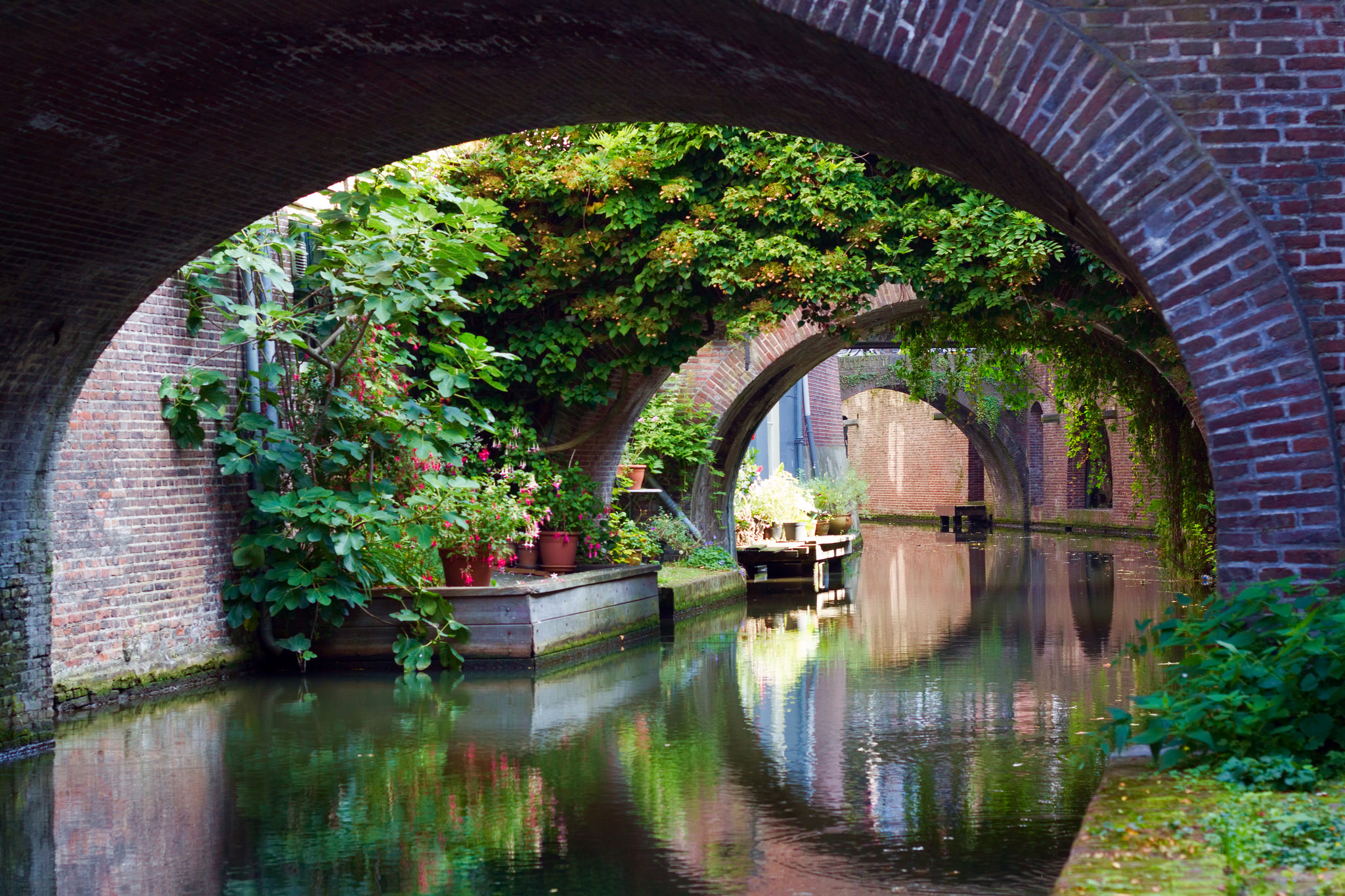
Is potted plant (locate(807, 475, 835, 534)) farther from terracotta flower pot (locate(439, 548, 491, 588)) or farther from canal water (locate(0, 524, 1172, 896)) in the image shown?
terracotta flower pot (locate(439, 548, 491, 588))

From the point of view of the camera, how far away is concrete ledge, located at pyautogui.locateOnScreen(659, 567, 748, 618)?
12.8 metres

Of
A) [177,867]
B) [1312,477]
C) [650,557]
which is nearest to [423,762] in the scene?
[177,867]

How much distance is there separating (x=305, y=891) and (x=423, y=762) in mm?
2051

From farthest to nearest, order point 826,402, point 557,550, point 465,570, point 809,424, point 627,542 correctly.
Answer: point 826,402, point 809,424, point 627,542, point 557,550, point 465,570

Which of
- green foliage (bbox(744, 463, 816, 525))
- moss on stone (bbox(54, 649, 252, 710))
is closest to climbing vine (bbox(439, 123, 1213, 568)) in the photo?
moss on stone (bbox(54, 649, 252, 710))

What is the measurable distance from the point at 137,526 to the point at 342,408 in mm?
1550

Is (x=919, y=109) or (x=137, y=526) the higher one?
(x=919, y=109)

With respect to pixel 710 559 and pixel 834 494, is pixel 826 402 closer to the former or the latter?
pixel 834 494

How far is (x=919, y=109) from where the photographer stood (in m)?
4.94

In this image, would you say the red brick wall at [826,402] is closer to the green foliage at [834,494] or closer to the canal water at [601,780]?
the green foliage at [834,494]

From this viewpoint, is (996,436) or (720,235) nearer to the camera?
(720,235)

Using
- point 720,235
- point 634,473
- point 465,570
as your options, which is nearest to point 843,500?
point 634,473

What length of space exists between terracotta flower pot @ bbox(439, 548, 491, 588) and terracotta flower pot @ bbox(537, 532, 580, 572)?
1.57 meters

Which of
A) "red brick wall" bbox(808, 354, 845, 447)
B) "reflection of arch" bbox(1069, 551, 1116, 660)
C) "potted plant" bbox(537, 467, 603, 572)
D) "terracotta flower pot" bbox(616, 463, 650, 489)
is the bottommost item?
"reflection of arch" bbox(1069, 551, 1116, 660)
